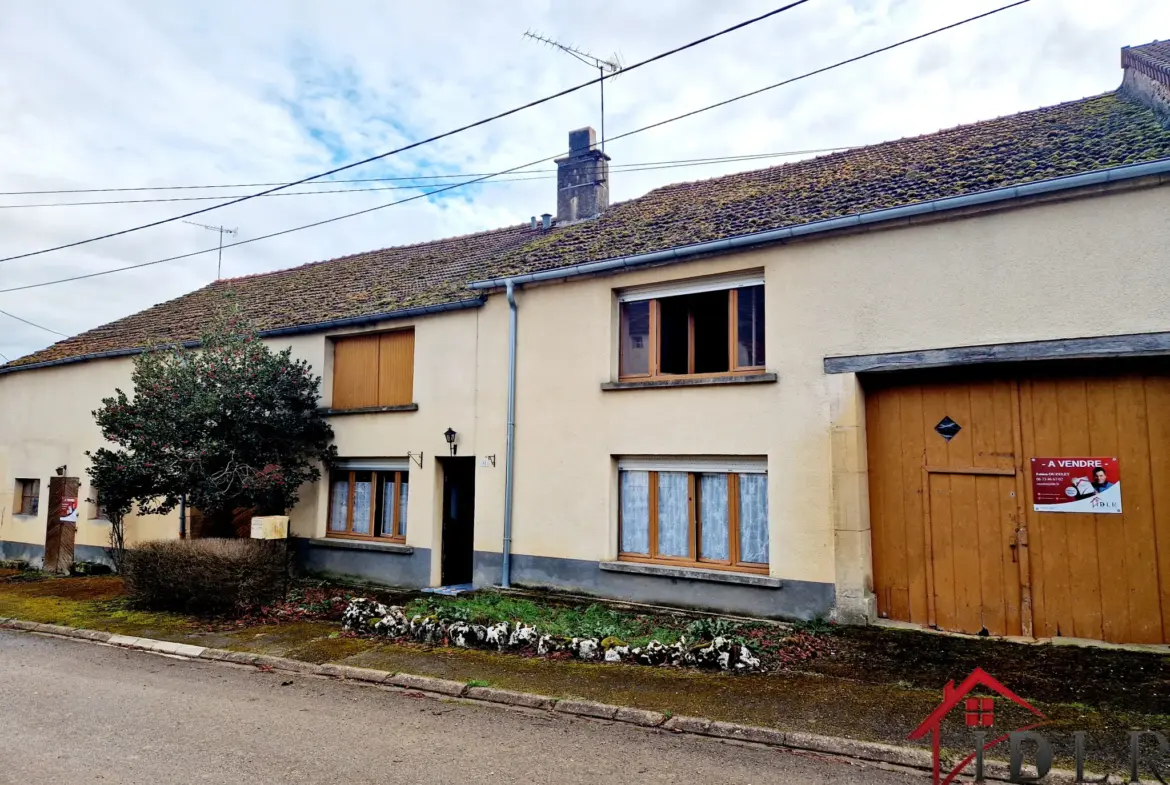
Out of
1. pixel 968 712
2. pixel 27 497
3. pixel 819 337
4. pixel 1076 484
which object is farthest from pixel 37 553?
pixel 1076 484

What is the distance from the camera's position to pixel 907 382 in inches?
335

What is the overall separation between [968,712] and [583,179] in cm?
1141

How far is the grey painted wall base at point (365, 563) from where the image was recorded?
39.1ft

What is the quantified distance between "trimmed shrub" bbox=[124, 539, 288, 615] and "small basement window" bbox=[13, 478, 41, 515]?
8.98m

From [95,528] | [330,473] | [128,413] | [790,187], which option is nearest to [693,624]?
[790,187]

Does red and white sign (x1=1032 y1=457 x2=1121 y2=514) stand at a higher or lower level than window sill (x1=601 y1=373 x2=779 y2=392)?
lower

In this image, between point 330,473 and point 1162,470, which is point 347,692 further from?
point 1162,470

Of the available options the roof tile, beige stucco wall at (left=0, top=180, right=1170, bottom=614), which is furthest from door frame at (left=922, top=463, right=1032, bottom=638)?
the roof tile

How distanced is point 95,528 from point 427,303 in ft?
34.2

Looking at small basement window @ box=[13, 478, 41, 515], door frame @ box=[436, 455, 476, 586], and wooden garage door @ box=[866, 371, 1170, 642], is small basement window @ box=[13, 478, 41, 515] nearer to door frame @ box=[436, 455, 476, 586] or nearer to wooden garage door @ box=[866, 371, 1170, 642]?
door frame @ box=[436, 455, 476, 586]

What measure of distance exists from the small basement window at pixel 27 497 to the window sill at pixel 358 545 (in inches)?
381

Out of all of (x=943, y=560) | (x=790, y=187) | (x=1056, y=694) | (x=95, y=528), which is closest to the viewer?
(x=1056, y=694)
